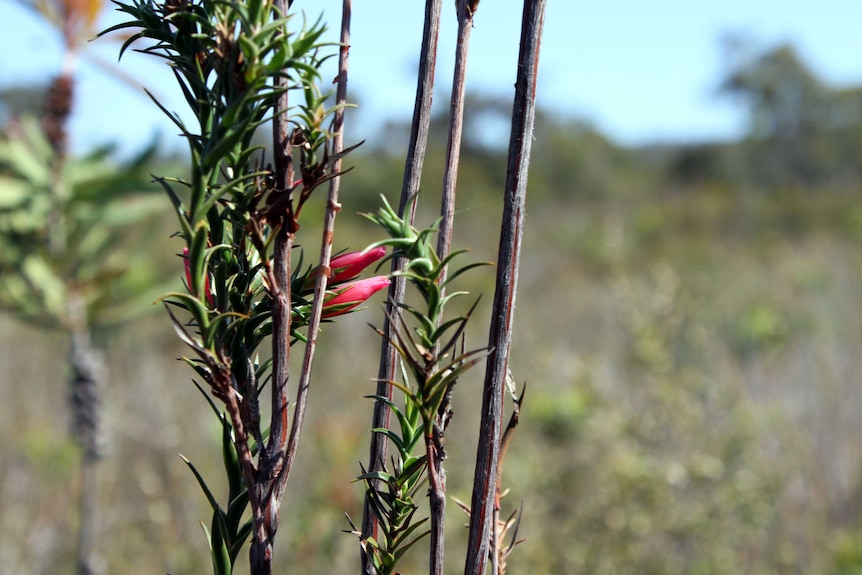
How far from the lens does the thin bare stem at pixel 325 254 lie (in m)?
0.34

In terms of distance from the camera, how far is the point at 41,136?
1.71m

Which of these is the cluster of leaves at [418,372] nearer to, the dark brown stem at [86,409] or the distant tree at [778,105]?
the dark brown stem at [86,409]

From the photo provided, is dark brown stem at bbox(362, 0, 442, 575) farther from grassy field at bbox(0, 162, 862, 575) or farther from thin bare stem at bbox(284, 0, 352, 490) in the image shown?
grassy field at bbox(0, 162, 862, 575)

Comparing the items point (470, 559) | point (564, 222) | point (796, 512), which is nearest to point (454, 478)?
point (796, 512)

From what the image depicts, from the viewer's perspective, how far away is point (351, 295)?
0.38m

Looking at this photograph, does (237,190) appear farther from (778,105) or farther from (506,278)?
(778,105)

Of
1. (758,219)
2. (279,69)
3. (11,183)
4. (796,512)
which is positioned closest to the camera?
(279,69)

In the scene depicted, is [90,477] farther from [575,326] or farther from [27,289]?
[575,326]

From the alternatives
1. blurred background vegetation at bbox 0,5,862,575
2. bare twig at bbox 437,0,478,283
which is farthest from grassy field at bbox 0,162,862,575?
bare twig at bbox 437,0,478,283

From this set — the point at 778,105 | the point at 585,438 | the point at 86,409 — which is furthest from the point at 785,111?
the point at 86,409

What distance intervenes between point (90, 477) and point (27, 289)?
462mm

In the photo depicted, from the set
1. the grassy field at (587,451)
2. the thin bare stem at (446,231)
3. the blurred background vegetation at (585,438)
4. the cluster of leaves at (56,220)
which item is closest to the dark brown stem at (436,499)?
the thin bare stem at (446,231)

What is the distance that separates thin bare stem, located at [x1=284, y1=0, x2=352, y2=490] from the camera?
0.34 m

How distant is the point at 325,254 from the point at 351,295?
3 cm
